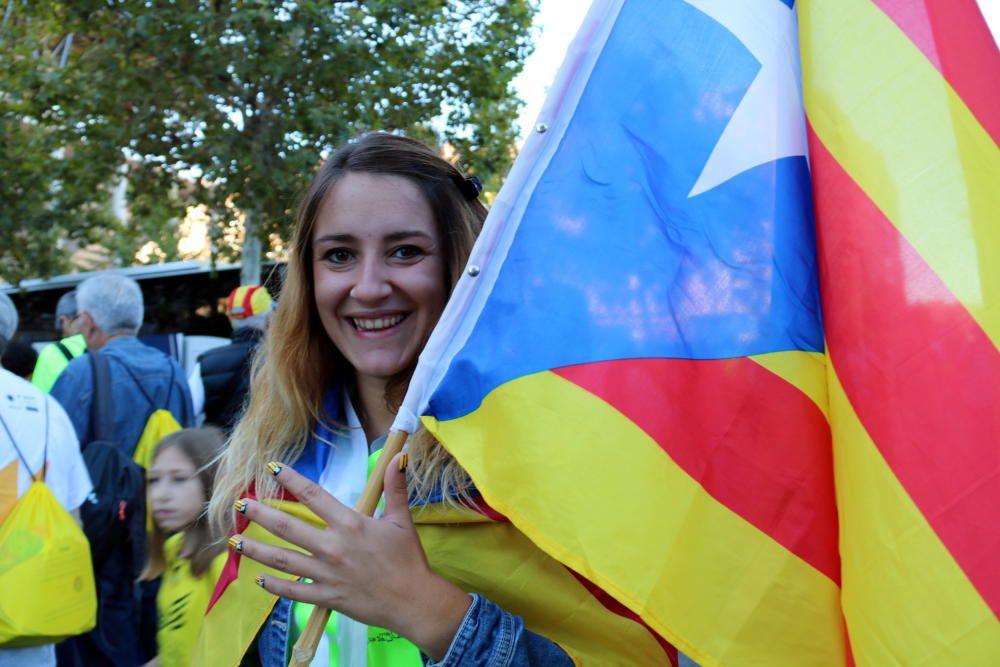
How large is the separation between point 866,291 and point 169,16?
36.6 feet

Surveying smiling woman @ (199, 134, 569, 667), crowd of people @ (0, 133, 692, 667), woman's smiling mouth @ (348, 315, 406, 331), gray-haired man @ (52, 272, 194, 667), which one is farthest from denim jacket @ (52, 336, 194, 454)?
woman's smiling mouth @ (348, 315, 406, 331)

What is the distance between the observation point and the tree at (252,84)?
11391mm

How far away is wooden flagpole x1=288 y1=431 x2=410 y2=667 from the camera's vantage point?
1.74m

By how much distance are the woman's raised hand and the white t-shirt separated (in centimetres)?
210

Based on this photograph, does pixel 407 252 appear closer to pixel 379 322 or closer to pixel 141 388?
pixel 379 322

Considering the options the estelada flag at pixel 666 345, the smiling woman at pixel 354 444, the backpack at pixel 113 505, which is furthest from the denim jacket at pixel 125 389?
the estelada flag at pixel 666 345

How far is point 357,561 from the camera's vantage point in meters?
1.70

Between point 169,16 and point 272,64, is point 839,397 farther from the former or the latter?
point 169,16

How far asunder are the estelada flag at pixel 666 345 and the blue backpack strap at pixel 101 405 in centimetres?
356

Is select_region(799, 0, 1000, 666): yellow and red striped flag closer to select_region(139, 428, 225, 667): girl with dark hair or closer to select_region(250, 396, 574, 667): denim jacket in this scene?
select_region(250, 396, 574, 667): denim jacket

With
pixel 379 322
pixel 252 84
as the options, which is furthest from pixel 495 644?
pixel 252 84

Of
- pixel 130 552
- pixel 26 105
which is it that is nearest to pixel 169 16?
pixel 26 105

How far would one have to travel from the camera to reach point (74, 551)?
3479mm

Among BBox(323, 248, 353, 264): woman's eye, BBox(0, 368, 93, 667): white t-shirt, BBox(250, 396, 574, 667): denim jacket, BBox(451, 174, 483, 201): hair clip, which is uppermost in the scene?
BBox(451, 174, 483, 201): hair clip
